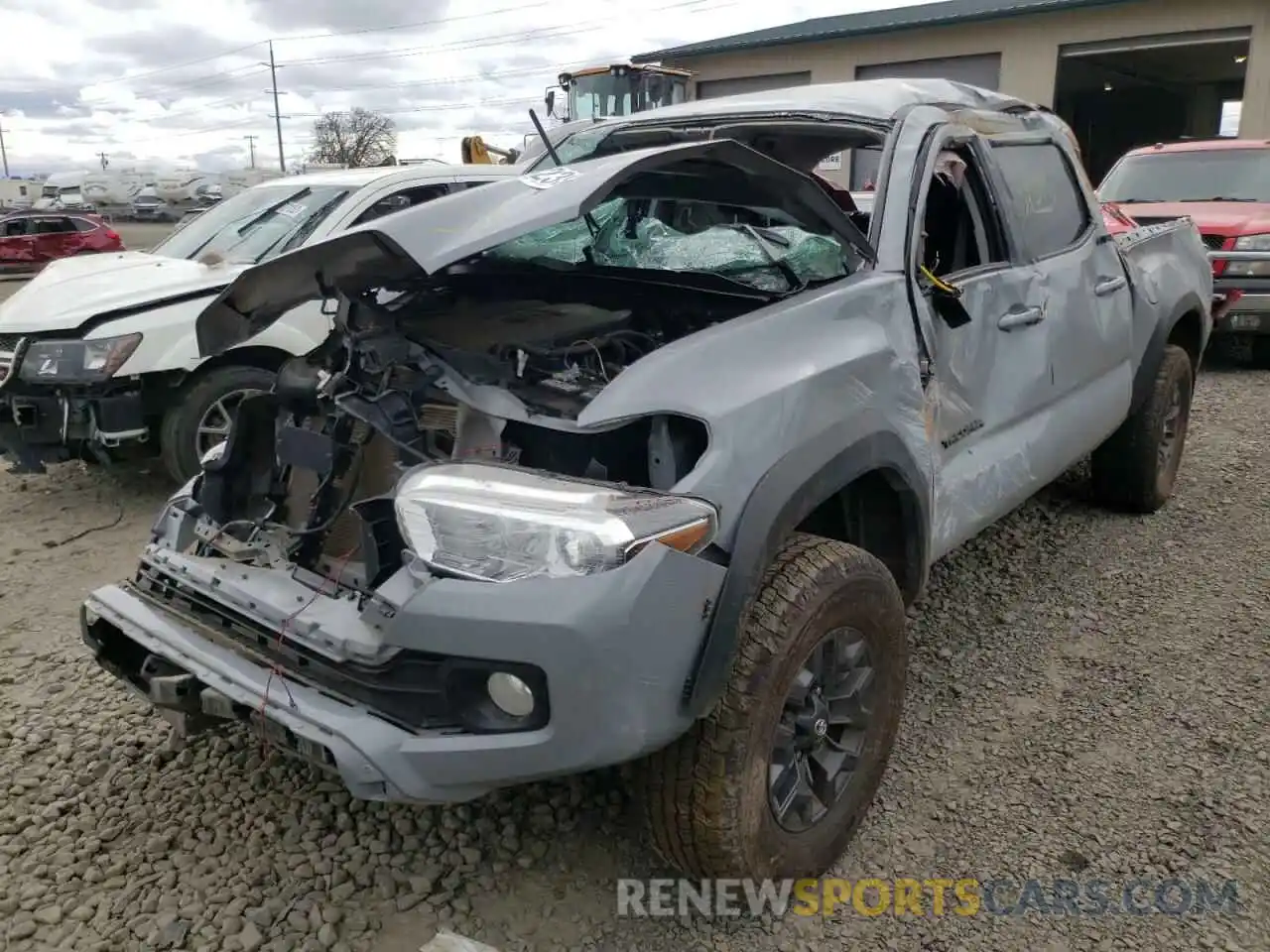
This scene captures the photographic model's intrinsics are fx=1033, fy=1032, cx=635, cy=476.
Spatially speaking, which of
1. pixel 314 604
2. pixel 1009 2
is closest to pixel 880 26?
pixel 1009 2

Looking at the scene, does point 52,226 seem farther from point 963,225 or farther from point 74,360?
point 963,225

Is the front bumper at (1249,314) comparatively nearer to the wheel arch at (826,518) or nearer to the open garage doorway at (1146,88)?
the wheel arch at (826,518)

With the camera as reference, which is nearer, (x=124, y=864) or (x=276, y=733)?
(x=276, y=733)

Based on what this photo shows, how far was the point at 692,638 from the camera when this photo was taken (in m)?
2.01

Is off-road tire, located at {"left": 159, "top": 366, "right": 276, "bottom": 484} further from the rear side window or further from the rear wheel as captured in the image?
the rear side window

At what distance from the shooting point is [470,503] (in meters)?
2.07

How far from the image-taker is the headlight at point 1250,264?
816 cm

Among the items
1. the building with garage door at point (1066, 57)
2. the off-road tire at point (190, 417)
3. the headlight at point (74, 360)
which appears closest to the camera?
the headlight at point (74, 360)

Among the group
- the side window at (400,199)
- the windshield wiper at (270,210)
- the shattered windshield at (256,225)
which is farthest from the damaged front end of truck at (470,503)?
the windshield wiper at (270,210)

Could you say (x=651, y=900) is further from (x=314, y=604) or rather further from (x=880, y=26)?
(x=880, y=26)

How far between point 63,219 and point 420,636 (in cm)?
2374

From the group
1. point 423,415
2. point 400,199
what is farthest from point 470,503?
point 400,199

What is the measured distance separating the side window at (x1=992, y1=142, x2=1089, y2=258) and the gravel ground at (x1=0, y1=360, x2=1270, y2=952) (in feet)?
4.64

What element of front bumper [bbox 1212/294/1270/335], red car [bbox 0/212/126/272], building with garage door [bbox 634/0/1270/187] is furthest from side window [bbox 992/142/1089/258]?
red car [bbox 0/212/126/272]
